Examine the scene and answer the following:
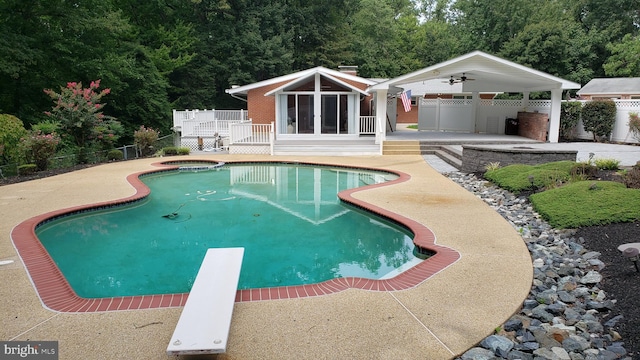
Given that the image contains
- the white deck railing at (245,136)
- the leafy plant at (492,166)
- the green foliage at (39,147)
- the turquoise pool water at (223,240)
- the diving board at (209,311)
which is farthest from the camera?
the white deck railing at (245,136)

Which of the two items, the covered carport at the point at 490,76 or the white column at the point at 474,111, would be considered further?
the white column at the point at 474,111

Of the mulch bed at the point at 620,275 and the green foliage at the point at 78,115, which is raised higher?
the green foliage at the point at 78,115

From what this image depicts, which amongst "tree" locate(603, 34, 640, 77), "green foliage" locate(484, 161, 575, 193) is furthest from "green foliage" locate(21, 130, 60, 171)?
"tree" locate(603, 34, 640, 77)

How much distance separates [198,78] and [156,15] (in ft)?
17.1

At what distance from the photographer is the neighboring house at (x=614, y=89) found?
94.7ft

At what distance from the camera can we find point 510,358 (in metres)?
3.27

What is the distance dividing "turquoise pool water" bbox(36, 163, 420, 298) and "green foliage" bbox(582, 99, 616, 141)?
1186cm

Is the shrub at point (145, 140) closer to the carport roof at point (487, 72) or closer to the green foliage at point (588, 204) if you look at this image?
the carport roof at point (487, 72)

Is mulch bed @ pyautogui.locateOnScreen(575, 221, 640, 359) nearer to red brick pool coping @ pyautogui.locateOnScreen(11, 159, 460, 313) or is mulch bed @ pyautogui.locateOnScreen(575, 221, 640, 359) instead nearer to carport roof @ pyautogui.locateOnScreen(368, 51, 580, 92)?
red brick pool coping @ pyautogui.locateOnScreen(11, 159, 460, 313)

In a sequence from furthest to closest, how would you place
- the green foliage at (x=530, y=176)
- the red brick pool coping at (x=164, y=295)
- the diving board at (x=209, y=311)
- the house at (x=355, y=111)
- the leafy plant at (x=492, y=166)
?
1. the house at (x=355, y=111)
2. the leafy plant at (x=492, y=166)
3. the green foliage at (x=530, y=176)
4. the red brick pool coping at (x=164, y=295)
5. the diving board at (x=209, y=311)

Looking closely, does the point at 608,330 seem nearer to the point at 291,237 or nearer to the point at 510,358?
the point at 510,358

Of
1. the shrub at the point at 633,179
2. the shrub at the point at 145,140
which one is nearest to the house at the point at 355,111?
the shrub at the point at 145,140

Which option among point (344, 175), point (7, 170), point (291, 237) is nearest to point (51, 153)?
point (7, 170)

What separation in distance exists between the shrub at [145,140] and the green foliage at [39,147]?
4.53 meters
